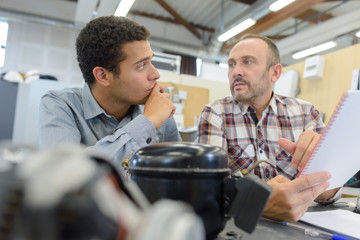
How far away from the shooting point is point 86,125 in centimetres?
105

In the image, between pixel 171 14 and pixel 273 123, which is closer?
pixel 273 123

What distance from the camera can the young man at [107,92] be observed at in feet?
3.25

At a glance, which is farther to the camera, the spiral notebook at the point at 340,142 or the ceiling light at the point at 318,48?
the ceiling light at the point at 318,48

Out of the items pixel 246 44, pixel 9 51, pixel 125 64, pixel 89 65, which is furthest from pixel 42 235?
pixel 9 51

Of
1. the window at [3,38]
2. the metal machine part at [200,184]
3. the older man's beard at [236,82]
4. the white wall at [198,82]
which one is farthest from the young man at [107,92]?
the window at [3,38]

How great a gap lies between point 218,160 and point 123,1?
10.4 feet

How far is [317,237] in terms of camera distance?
0.51m

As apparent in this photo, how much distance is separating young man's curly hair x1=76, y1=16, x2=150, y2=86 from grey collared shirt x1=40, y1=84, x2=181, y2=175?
13cm

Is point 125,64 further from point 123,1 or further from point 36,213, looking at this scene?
point 123,1

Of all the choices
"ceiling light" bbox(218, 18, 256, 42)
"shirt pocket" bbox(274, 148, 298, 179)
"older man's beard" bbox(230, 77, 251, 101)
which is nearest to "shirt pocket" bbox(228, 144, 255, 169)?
"shirt pocket" bbox(274, 148, 298, 179)

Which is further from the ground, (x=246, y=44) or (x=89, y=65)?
(x=246, y=44)

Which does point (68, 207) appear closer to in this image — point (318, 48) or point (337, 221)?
point (337, 221)

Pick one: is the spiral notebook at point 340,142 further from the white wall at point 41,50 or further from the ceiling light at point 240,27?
the white wall at point 41,50

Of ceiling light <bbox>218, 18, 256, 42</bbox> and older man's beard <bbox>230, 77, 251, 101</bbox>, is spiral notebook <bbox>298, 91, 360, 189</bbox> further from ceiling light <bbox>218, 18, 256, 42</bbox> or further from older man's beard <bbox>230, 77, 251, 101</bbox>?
ceiling light <bbox>218, 18, 256, 42</bbox>
